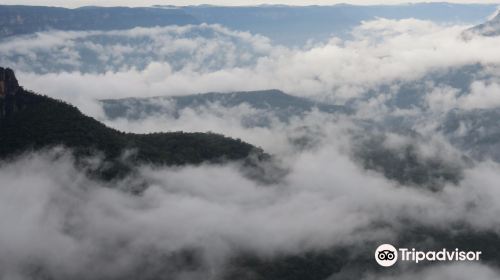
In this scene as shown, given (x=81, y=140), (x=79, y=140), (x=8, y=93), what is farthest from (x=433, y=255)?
(x=8, y=93)

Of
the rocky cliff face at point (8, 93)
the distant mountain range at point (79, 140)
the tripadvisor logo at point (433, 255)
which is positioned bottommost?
the tripadvisor logo at point (433, 255)

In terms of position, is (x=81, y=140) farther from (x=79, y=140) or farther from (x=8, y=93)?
(x=8, y=93)

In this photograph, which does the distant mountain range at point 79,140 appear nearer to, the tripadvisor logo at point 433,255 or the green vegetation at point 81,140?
the green vegetation at point 81,140

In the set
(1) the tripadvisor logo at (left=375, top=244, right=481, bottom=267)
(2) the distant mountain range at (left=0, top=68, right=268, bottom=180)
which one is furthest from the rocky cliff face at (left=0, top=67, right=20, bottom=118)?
(1) the tripadvisor logo at (left=375, top=244, right=481, bottom=267)

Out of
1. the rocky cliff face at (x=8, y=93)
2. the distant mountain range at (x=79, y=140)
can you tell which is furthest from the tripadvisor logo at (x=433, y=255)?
the rocky cliff face at (x=8, y=93)

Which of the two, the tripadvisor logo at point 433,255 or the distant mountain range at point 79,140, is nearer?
the tripadvisor logo at point 433,255

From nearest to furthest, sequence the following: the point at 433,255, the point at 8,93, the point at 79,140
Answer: the point at 433,255 → the point at 79,140 → the point at 8,93

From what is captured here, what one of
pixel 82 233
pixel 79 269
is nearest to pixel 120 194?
pixel 82 233

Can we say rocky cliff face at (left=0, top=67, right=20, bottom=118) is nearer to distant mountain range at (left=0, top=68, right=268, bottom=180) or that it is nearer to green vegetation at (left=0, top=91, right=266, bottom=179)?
distant mountain range at (left=0, top=68, right=268, bottom=180)
